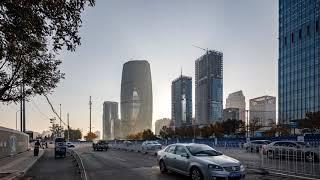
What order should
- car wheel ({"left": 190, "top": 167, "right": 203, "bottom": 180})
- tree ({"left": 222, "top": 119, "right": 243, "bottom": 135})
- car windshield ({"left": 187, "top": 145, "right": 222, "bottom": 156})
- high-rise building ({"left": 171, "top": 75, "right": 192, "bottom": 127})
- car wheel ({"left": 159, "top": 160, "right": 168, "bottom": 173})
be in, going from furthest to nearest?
1. high-rise building ({"left": 171, "top": 75, "right": 192, "bottom": 127})
2. tree ({"left": 222, "top": 119, "right": 243, "bottom": 135})
3. car wheel ({"left": 159, "top": 160, "right": 168, "bottom": 173})
4. car windshield ({"left": 187, "top": 145, "right": 222, "bottom": 156})
5. car wheel ({"left": 190, "top": 167, "right": 203, "bottom": 180})

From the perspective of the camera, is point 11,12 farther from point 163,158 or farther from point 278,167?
point 278,167

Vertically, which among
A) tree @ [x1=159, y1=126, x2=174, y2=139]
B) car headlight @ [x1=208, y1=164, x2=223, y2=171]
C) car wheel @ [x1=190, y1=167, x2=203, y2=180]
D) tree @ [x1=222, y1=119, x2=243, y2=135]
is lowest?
tree @ [x1=159, y1=126, x2=174, y2=139]

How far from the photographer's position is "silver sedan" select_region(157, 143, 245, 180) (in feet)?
51.8

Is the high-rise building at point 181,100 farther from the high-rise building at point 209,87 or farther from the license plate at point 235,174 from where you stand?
the license plate at point 235,174

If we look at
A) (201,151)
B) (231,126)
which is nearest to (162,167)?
(201,151)

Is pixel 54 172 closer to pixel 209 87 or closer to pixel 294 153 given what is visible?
pixel 294 153

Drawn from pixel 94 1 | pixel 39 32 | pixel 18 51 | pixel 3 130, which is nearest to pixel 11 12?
pixel 39 32

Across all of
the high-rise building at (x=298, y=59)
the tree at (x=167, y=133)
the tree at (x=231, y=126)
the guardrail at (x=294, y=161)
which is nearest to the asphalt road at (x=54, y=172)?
the guardrail at (x=294, y=161)

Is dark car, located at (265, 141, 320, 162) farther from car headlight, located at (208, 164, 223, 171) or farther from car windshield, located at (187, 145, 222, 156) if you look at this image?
car headlight, located at (208, 164, 223, 171)

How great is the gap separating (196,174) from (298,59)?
114m

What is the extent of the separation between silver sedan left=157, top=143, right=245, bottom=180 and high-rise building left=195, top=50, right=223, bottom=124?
135256 millimetres

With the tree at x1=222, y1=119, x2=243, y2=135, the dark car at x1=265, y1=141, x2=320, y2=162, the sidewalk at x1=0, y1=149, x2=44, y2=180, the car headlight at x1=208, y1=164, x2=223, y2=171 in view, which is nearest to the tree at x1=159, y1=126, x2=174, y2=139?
the tree at x1=222, y1=119, x2=243, y2=135

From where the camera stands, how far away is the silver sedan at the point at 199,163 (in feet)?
51.8

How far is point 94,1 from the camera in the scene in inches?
376
